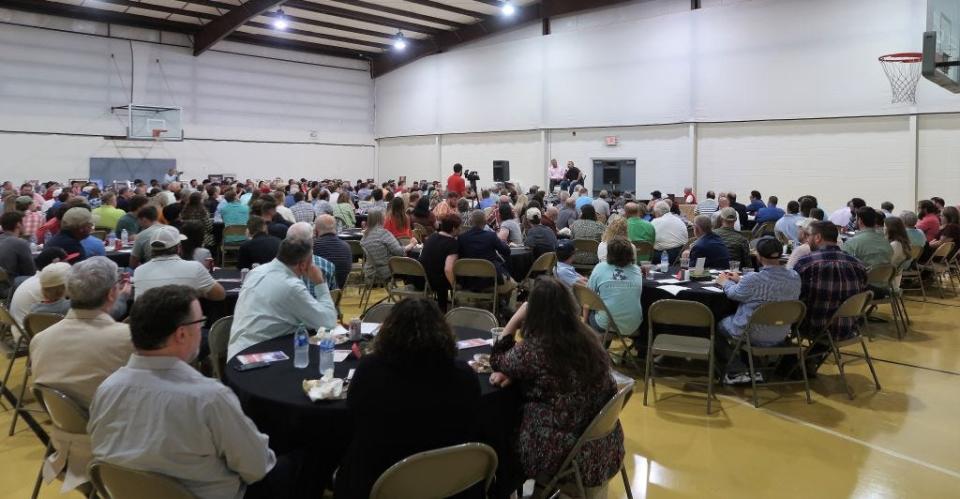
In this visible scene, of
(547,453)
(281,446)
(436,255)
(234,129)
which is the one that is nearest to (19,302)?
(281,446)

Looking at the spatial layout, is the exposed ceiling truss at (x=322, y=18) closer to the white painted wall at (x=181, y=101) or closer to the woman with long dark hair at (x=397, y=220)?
the white painted wall at (x=181, y=101)

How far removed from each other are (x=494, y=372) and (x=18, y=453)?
11.0ft

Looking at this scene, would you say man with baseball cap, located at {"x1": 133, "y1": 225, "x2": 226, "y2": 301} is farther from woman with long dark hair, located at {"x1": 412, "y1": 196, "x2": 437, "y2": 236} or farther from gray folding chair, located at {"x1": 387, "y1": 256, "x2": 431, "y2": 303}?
woman with long dark hair, located at {"x1": 412, "y1": 196, "x2": 437, "y2": 236}

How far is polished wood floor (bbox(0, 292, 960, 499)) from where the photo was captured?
370 cm

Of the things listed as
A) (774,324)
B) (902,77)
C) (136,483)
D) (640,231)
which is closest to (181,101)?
(640,231)

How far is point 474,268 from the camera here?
6.58 m

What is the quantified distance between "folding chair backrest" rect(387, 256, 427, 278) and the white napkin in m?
3.95

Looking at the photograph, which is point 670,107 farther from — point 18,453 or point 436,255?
point 18,453

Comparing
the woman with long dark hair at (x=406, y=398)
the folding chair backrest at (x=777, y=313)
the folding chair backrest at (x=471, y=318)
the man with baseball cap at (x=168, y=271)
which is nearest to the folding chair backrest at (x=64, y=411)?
the woman with long dark hair at (x=406, y=398)

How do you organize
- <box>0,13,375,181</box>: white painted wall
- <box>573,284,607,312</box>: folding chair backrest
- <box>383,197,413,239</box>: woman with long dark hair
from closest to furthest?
<box>573,284,607,312</box>: folding chair backrest < <box>383,197,413,239</box>: woman with long dark hair < <box>0,13,375,181</box>: white painted wall

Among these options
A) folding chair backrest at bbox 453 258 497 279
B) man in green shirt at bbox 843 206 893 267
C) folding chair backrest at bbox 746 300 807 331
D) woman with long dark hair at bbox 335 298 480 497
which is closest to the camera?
woman with long dark hair at bbox 335 298 480 497

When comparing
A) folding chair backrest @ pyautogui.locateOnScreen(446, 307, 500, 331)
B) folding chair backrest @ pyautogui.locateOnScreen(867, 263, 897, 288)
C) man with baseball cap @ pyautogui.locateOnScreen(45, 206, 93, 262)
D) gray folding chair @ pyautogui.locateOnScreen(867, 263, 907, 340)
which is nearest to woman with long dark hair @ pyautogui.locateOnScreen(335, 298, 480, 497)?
folding chair backrest @ pyautogui.locateOnScreen(446, 307, 500, 331)

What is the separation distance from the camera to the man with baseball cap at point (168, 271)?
4.42 m

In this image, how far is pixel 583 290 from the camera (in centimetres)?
523
